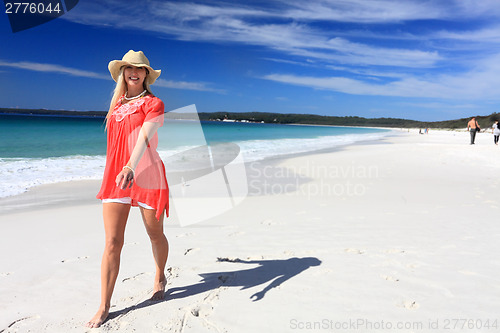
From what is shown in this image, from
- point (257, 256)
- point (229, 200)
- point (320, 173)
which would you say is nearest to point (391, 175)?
point (320, 173)

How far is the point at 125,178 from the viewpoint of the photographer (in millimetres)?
2467

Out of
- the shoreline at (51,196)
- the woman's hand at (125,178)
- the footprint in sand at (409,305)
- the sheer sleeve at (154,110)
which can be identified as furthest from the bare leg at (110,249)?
the shoreline at (51,196)

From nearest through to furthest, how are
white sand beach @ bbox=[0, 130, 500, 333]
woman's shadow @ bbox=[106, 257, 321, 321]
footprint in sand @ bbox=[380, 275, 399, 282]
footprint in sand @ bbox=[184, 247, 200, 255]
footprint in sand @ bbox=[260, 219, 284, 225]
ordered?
1. white sand beach @ bbox=[0, 130, 500, 333]
2. woman's shadow @ bbox=[106, 257, 321, 321]
3. footprint in sand @ bbox=[380, 275, 399, 282]
4. footprint in sand @ bbox=[184, 247, 200, 255]
5. footprint in sand @ bbox=[260, 219, 284, 225]

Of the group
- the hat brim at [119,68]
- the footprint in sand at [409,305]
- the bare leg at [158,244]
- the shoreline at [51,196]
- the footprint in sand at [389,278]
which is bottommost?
the shoreline at [51,196]

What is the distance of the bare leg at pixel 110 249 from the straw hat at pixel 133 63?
3.49 ft

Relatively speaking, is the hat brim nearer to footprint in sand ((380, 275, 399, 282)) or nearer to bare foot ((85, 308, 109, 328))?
bare foot ((85, 308, 109, 328))

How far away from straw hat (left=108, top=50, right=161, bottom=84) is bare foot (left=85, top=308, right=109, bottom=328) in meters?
1.86

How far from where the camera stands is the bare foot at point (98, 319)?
261 cm

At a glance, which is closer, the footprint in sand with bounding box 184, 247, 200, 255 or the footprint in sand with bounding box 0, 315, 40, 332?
the footprint in sand with bounding box 0, 315, 40, 332

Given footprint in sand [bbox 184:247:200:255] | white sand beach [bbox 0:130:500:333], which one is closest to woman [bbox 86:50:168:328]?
white sand beach [bbox 0:130:500:333]

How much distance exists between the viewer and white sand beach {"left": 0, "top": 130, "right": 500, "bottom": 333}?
8.84 feet

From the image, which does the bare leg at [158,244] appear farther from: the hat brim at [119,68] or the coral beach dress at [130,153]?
the hat brim at [119,68]

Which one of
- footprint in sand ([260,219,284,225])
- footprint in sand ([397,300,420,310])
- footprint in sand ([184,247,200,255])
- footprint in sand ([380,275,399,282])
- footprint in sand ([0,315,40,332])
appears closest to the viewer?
footprint in sand ([0,315,40,332])

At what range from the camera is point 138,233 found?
497cm
